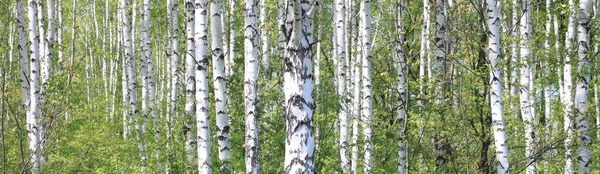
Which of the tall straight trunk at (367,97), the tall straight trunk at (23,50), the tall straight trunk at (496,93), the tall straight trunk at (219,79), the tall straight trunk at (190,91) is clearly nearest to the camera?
the tall straight trunk at (496,93)

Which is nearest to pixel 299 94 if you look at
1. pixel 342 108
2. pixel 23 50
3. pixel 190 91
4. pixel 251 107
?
pixel 251 107

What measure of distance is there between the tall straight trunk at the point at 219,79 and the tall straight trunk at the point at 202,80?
41cm

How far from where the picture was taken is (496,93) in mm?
7535

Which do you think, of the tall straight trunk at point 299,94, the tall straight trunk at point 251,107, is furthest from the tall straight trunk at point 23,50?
the tall straight trunk at point 299,94

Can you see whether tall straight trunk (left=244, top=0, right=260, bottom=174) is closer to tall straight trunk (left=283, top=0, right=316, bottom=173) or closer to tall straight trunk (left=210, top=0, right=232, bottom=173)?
tall straight trunk (left=210, top=0, right=232, bottom=173)

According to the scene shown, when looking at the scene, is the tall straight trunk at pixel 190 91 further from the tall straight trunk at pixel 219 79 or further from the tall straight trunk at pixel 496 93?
the tall straight trunk at pixel 496 93

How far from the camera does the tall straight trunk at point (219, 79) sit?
8023 millimetres

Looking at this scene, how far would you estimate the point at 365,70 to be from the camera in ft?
33.7

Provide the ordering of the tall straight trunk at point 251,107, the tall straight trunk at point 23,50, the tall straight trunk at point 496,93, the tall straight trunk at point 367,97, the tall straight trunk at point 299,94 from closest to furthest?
the tall straight trunk at point 299,94, the tall straight trunk at point 496,93, the tall straight trunk at point 251,107, the tall straight trunk at point 23,50, the tall straight trunk at point 367,97

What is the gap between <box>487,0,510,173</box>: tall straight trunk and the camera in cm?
742

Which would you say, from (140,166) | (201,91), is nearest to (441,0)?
(201,91)

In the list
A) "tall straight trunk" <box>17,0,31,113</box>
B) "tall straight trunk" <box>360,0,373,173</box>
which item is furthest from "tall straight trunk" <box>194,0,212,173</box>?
"tall straight trunk" <box>17,0,31,113</box>

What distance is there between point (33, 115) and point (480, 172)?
6.16m

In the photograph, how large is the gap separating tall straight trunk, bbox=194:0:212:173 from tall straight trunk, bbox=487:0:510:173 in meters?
3.25
